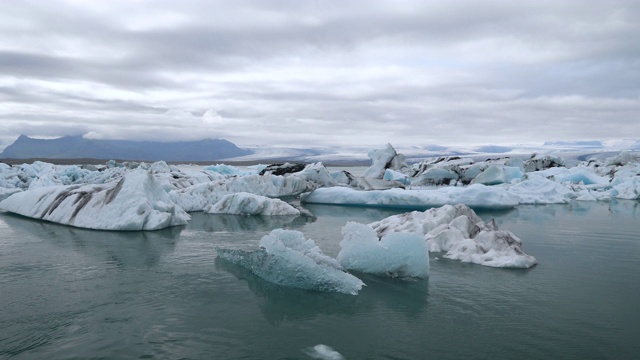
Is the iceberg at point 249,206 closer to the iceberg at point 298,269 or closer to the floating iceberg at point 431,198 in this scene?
the floating iceberg at point 431,198

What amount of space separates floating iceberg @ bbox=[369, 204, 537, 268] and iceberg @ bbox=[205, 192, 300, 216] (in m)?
5.73

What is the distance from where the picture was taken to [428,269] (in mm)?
7738

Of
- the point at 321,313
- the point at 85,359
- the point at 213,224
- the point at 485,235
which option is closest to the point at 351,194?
the point at 213,224

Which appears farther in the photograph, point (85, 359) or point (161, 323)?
point (161, 323)

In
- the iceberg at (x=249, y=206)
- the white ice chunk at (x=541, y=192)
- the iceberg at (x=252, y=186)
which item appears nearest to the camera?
the iceberg at (x=249, y=206)

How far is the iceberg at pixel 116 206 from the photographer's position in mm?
12547

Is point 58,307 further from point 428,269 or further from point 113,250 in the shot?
point 428,269

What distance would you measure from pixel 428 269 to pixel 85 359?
523cm

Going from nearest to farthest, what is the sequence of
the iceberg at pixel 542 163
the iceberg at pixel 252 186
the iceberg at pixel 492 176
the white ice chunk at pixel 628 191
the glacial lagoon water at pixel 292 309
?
the glacial lagoon water at pixel 292 309 < the iceberg at pixel 252 186 < the white ice chunk at pixel 628 191 < the iceberg at pixel 492 176 < the iceberg at pixel 542 163

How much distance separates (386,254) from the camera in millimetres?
7785

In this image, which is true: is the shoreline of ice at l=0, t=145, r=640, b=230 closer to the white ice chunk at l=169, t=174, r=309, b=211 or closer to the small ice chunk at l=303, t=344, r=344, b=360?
the white ice chunk at l=169, t=174, r=309, b=211

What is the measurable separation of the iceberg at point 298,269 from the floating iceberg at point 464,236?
1316 millimetres

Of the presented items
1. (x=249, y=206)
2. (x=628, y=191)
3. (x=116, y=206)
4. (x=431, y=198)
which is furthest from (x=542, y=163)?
(x=116, y=206)

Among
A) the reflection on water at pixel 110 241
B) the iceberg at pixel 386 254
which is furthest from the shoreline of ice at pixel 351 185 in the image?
the iceberg at pixel 386 254
